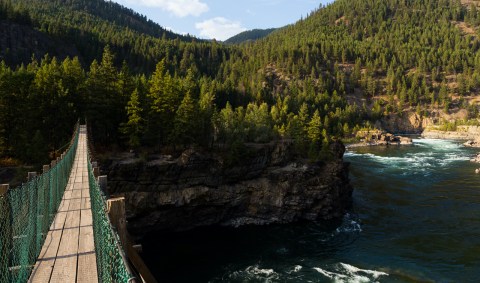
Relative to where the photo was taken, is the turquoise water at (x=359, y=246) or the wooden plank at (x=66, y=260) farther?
the turquoise water at (x=359, y=246)

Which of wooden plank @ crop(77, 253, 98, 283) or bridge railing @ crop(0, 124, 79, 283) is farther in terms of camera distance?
bridge railing @ crop(0, 124, 79, 283)

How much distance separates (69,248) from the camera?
9.70 m

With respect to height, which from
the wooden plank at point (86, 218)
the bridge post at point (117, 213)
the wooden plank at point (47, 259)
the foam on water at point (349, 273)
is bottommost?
the foam on water at point (349, 273)

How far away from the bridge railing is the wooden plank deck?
0.29 metres

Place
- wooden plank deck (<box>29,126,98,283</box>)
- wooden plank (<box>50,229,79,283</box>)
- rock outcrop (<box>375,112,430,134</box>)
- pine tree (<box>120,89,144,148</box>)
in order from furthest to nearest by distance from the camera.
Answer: rock outcrop (<box>375,112,430,134</box>)
pine tree (<box>120,89,144,148</box>)
wooden plank deck (<box>29,126,98,283</box>)
wooden plank (<box>50,229,79,283</box>)

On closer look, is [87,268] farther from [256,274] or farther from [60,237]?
[256,274]

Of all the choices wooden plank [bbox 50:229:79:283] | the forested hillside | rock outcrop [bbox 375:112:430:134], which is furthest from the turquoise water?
rock outcrop [bbox 375:112:430:134]

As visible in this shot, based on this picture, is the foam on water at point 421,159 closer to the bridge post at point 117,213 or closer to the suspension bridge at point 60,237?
the suspension bridge at point 60,237

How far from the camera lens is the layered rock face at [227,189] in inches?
1567

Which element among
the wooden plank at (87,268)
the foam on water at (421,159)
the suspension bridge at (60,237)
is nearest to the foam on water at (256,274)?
the suspension bridge at (60,237)

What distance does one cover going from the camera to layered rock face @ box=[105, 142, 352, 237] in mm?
39812

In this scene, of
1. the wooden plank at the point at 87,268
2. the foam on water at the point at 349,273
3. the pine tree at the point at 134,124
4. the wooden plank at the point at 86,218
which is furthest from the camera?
the pine tree at the point at 134,124

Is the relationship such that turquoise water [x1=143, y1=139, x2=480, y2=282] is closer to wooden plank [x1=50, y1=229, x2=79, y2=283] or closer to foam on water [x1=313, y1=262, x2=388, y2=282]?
foam on water [x1=313, y1=262, x2=388, y2=282]

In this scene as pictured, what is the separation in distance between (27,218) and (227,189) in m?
32.5
